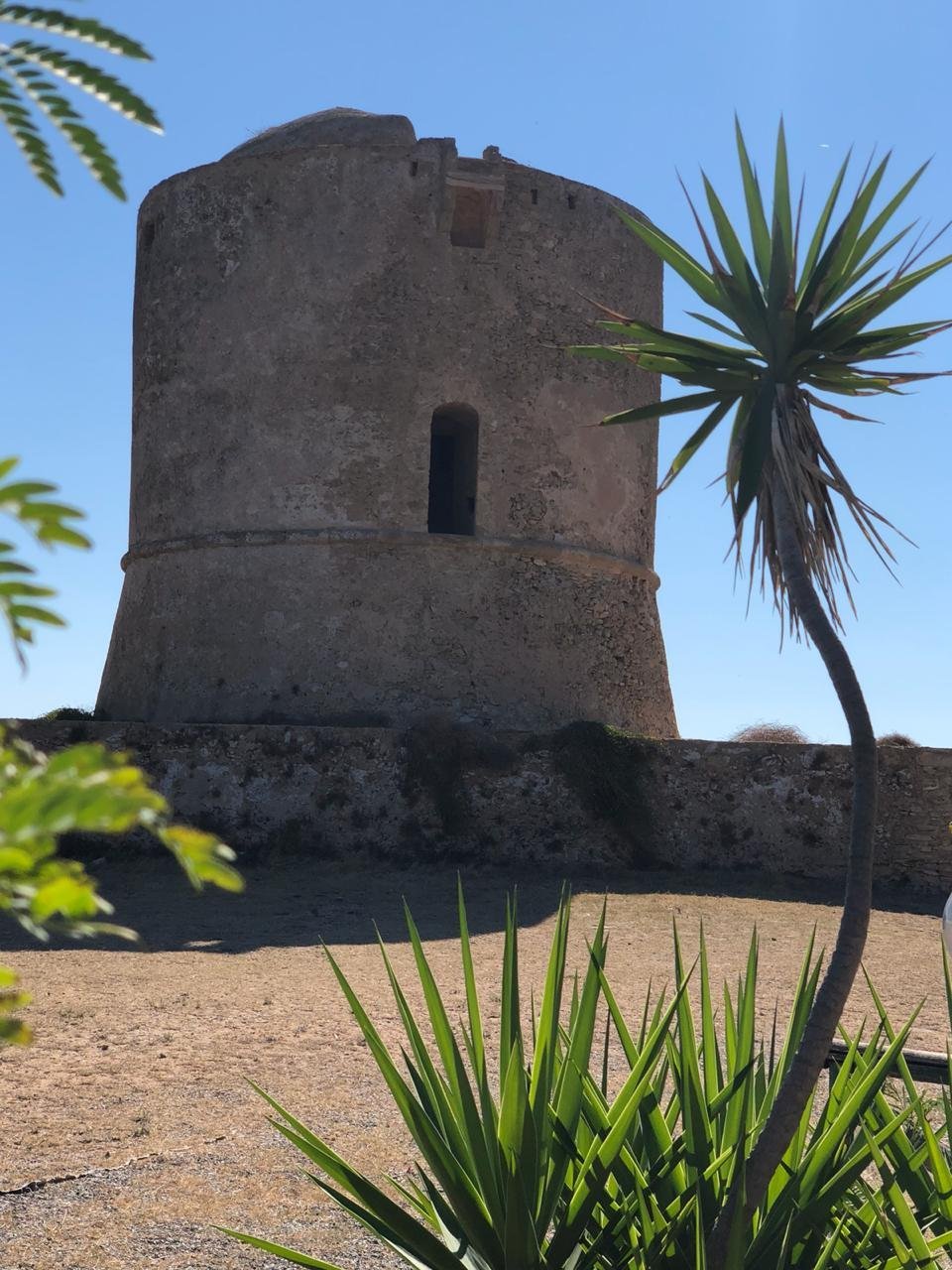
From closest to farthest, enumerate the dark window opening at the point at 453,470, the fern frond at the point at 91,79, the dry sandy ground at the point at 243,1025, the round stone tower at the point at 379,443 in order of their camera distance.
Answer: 1. the fern frond at the point at 91,79
2. the dry sandy ground at the point at 243,1025
3. the round stone tower at the point at 379,443
4. the dark window opening at the point at 453,470

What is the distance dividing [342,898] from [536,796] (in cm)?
185

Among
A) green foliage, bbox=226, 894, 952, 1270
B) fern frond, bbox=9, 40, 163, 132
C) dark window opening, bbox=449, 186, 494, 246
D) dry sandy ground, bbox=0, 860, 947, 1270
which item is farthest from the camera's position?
dark window opening, bbox=449, 186, 494, 246

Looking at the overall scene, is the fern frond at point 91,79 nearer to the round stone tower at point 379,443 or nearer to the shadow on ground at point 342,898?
the shadow on ground at point 342,898

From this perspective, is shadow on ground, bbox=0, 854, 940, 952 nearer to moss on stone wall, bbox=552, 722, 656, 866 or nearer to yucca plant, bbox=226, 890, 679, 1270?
moss on stone wall, bbox=552, 722, 656, 866

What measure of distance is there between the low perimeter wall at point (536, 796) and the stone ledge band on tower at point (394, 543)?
2316 millimetres

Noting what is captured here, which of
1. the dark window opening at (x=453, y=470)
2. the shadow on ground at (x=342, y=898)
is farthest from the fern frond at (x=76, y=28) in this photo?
the dark window opening at (x=453, y=470)

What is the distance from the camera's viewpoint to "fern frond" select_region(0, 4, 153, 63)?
1.11 m

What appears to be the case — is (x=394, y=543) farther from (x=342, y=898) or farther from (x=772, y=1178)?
(x=772, y=1178)

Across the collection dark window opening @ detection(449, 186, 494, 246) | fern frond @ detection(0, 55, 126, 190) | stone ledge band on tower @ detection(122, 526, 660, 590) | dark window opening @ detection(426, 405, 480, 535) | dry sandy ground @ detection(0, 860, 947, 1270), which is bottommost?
dry sandy ground @ detection(0, 860, 947, 1270)

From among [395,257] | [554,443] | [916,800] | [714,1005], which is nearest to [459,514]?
[554,443]

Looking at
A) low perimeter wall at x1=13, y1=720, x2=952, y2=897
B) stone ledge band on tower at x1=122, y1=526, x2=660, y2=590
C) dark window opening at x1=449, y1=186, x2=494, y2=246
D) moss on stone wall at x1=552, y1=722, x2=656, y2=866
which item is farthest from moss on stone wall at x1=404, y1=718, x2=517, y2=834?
dark window opening at x1=449, y1=186, x2=494, y2=246

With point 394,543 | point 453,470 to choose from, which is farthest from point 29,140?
point 453,470

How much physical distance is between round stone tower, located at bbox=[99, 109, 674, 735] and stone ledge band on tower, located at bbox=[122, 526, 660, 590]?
0.07 feet

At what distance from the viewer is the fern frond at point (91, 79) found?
112cm
